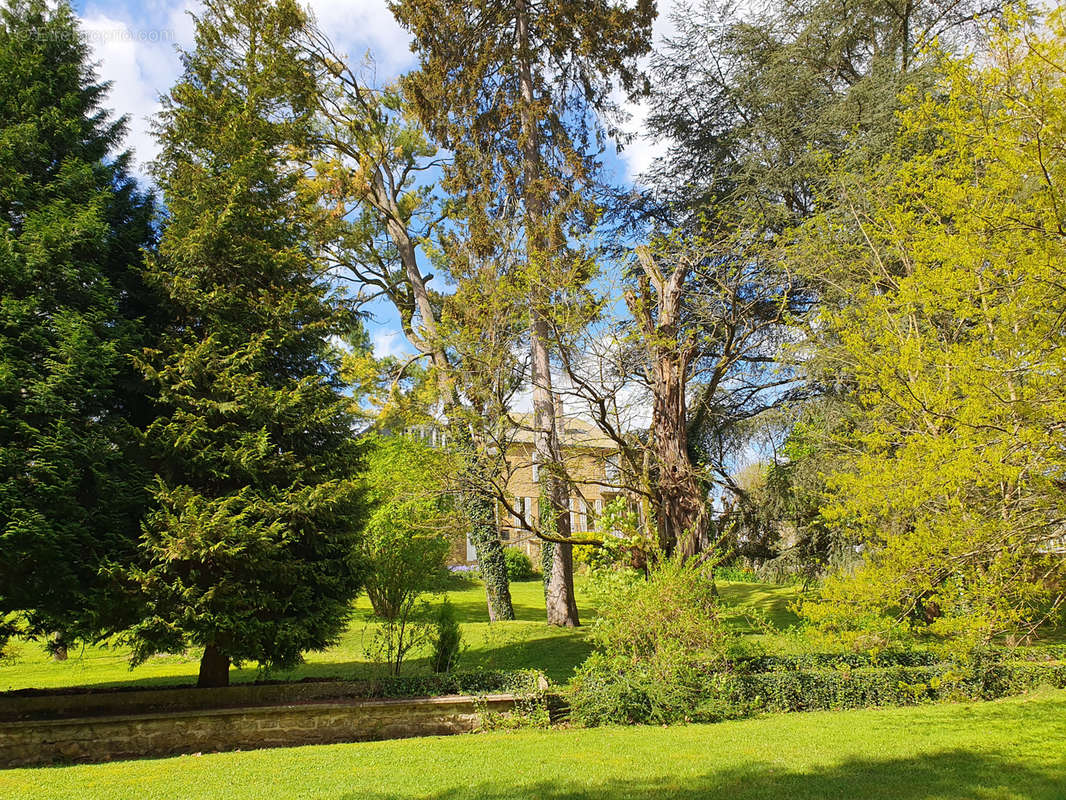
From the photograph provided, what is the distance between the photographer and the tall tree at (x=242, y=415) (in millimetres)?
8547

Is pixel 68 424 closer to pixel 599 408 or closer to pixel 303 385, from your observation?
pixel 303 385

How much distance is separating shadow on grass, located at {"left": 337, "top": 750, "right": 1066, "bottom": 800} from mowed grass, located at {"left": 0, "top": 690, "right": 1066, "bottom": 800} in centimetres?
2

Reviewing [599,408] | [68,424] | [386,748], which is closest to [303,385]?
[68,424]

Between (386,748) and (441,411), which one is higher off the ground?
(441,411)

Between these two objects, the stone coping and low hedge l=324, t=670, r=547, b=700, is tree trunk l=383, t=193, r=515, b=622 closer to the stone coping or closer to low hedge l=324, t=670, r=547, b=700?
low hedge l=324, t=670, r=547, b=700

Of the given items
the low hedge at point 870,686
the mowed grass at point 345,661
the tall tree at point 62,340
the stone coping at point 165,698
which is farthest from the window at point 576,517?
the tall tree at point 62,340

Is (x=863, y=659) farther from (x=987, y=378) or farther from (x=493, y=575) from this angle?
(x=493, y=575)

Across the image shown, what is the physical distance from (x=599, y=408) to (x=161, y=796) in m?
6.53

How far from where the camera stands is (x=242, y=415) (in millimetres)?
9578

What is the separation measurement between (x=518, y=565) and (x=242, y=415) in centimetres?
1930

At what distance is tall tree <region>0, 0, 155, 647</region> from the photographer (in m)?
7.81

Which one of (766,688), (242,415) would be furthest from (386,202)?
(766,688)

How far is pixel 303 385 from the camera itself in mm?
9805

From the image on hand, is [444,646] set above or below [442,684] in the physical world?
above
